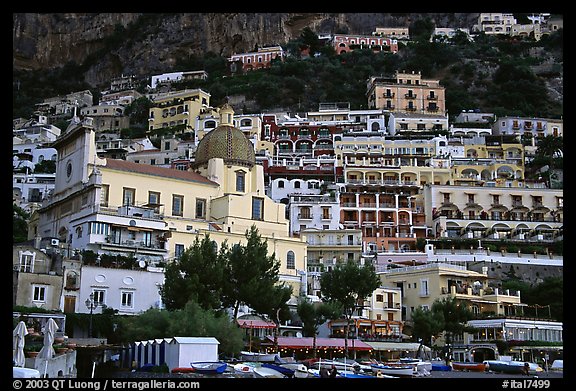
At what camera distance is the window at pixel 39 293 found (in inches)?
1559

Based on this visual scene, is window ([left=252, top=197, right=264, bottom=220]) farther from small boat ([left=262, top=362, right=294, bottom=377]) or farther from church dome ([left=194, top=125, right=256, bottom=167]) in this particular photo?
small boat ([left=262, top=362, right=294, bottom=377])

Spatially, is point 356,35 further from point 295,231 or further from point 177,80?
point 295,231

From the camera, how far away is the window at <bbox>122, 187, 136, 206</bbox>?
168 feet

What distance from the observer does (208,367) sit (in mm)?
27688

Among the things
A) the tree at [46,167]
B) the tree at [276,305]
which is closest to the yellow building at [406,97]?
the tree at [46,167]

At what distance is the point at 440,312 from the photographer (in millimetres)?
45781

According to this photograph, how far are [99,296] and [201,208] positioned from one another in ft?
47.3

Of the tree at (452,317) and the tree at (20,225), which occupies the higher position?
the tree at (20,225)

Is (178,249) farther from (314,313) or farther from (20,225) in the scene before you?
(20,225)

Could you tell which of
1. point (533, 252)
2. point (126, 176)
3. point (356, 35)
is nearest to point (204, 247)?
point (126, 176)

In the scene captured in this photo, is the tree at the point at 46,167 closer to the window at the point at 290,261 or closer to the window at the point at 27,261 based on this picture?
the window at the point at 290,261

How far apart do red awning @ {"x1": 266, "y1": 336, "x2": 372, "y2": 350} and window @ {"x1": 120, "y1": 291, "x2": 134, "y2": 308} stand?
315 inches

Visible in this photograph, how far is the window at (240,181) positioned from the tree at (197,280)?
1647 cm

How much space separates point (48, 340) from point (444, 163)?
62.8 metres
